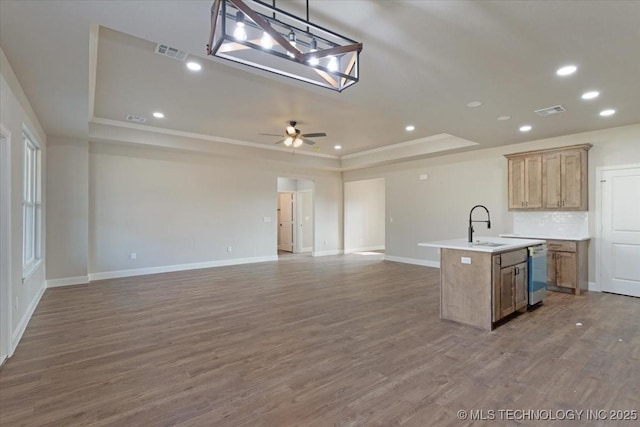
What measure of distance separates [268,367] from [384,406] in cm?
104

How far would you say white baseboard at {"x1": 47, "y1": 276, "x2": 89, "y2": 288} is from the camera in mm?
5656

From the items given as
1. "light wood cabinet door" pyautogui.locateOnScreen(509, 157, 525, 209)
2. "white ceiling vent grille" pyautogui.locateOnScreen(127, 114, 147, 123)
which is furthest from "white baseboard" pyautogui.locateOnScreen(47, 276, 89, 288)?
"light wood cabinet door" pyautogui.locateOnScreen(509, 157, 525, 209)

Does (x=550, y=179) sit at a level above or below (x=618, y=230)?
above

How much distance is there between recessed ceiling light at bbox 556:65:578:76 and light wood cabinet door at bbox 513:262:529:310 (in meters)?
2.21

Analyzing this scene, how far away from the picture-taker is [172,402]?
7.43 feet

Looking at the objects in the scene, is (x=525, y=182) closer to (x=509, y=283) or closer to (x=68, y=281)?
(x=509, y=283)

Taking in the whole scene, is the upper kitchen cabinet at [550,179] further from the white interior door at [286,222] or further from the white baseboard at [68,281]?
the white baseboard at [68,281]

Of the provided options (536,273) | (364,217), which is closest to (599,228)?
(536,273)

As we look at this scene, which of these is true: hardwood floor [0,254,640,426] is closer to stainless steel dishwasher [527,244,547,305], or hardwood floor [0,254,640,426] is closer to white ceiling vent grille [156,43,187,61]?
stainless steel dishwasher [527,244,547,305]

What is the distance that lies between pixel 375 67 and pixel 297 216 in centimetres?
→ 796

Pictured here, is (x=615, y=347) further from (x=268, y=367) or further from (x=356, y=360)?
(x=268, y=367)

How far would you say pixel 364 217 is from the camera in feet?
35.9

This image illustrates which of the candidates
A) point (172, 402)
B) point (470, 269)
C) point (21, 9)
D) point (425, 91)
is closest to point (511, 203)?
point (470, 269)

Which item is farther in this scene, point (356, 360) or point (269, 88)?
point (269, 88)
